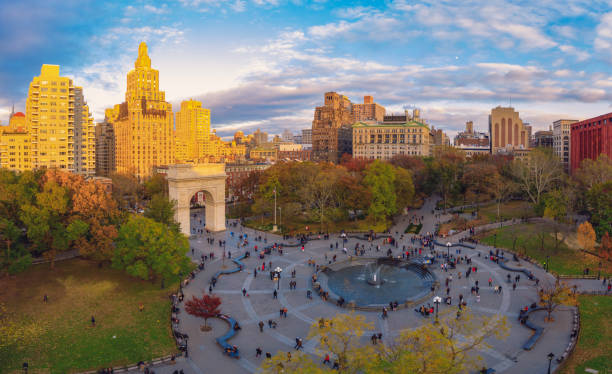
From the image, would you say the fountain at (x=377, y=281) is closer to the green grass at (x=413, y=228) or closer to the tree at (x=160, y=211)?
the green grass at (x=413, y=228)

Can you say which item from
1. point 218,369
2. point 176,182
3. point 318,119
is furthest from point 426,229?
point 318,119

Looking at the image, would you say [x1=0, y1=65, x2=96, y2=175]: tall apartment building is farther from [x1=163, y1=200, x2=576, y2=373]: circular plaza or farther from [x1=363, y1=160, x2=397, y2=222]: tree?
[x1=363, y1=160, x2=397, y2=222]: tree

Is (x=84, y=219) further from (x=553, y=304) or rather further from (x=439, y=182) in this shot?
(x=439, y=182)

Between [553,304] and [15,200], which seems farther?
[15,200]

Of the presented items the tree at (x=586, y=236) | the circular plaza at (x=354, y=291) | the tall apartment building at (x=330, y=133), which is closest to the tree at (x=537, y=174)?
the tree at (x=586, y=236)

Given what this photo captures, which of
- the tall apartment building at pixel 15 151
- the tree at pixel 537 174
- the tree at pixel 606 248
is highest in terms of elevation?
the tall apartment building at pixel 15 151

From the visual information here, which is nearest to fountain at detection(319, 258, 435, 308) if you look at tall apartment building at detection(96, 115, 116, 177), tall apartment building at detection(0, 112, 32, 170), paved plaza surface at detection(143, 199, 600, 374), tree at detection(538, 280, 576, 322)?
paved plaza surface at detection(143, 199, 600, 374)

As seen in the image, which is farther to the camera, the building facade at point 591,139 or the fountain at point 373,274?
the building facade at point 591,139
